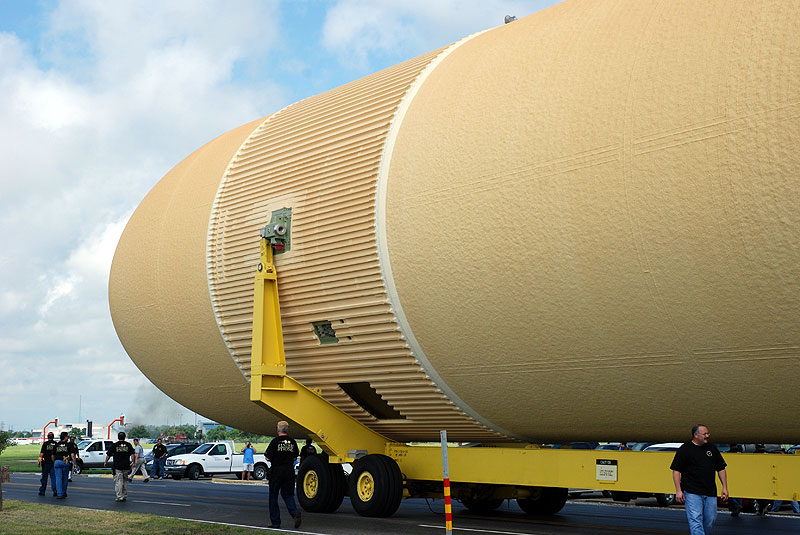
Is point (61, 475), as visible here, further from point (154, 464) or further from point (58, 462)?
point (154, 464)

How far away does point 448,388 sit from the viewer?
12281mm

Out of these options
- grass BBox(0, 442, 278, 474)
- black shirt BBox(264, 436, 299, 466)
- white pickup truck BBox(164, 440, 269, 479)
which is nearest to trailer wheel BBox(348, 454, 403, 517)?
black shirt BBox(264, 436, 299, 466)

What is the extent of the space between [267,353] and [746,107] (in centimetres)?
801

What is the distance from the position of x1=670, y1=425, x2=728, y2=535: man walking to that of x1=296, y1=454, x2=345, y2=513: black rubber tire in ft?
21.2

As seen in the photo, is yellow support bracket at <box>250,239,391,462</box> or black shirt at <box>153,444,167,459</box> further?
black shirt at <box>153,444,167,459</box>

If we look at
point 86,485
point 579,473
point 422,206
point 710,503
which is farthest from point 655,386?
point 86,485

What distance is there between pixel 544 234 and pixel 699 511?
345 cm

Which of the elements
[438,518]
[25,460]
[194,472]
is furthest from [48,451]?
[25,460]

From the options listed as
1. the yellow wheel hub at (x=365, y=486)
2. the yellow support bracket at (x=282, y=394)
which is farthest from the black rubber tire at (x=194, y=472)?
the yellow wheel hub at (x=365, y=486)

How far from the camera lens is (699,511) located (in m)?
9.53

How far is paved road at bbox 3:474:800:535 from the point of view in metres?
13.0

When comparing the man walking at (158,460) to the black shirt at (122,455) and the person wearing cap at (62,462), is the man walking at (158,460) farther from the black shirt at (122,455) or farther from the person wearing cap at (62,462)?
the black shirt at (122,455)

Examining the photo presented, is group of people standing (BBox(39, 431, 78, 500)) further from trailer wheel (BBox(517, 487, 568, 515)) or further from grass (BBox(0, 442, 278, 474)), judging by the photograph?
grass (BBox(0, 442, 278, 474))

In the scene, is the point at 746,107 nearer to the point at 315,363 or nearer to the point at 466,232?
the point at 466,232
